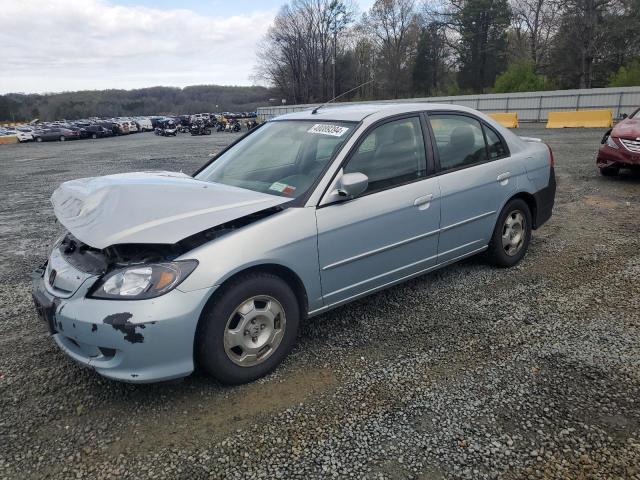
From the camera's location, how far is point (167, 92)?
143 metres

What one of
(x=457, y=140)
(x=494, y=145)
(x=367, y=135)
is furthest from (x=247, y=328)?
(x=494, y=145)

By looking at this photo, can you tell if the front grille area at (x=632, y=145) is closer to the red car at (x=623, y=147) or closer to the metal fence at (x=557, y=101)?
the red car at (x=623, y=147)

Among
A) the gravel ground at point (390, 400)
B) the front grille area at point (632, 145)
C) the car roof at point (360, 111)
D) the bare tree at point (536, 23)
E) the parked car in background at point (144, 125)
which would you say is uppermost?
the bare tree at point (536, 23)

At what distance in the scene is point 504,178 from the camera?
4395 millimetres

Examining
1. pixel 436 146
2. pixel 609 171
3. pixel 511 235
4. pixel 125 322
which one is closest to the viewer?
pixel 125 322

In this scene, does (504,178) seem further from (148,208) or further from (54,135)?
(54,135)

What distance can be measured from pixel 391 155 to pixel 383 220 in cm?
55

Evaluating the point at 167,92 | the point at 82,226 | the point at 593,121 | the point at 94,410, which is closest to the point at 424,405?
the point at 94,410

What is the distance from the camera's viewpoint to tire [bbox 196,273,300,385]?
269 centimetres

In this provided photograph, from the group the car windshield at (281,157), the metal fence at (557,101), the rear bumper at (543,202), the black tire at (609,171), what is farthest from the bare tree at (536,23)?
the car windshield at (281,157)

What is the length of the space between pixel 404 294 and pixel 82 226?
264cm

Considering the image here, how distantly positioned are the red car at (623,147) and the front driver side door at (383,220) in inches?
242

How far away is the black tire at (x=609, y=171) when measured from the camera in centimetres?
905

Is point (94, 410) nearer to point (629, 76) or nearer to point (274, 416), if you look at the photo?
point (274, 416)
